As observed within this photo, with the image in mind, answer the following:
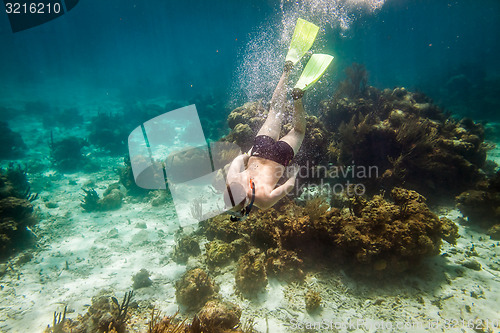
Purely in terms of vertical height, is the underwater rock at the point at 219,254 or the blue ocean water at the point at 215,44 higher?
the blue ocean water at the point at 215,44

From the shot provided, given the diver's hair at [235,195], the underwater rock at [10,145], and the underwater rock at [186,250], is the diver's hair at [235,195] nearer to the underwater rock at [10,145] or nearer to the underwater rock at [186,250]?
the underwater rock at [186,250]

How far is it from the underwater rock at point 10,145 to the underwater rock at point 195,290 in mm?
17623

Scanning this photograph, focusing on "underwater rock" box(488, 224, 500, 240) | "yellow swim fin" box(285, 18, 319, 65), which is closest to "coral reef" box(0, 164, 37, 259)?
"yellow swim fin" box(285, 18, 319, 65)

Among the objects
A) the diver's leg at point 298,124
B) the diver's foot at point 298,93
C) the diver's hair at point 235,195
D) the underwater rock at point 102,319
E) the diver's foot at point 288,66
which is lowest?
the underwater rock at point 102,319

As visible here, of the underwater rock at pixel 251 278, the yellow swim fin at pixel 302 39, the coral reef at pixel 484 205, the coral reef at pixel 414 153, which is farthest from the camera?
the yellow swim fin at pixel 302 39

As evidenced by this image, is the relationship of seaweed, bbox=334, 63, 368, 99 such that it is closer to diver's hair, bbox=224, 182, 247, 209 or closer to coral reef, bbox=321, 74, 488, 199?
coral reef, bbox=321, 74, 488, 199

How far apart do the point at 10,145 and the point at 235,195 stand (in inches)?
791

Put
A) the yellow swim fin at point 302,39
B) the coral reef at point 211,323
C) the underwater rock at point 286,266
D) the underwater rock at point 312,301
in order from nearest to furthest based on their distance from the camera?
the coral reef at point 211,323
the underwater rock at point 312,301
the underwater rock at point 286,266
the yellow swim fin at point 302,39

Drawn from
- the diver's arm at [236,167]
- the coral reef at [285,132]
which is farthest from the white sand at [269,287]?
the coral reef at [285,132]

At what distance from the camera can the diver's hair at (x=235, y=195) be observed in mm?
3377

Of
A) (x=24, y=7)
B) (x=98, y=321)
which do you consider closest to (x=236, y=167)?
(x=98, y=321)

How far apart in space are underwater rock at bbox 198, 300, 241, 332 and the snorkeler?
1.55m

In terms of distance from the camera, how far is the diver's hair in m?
3.38

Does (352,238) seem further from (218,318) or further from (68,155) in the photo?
(68,155)
